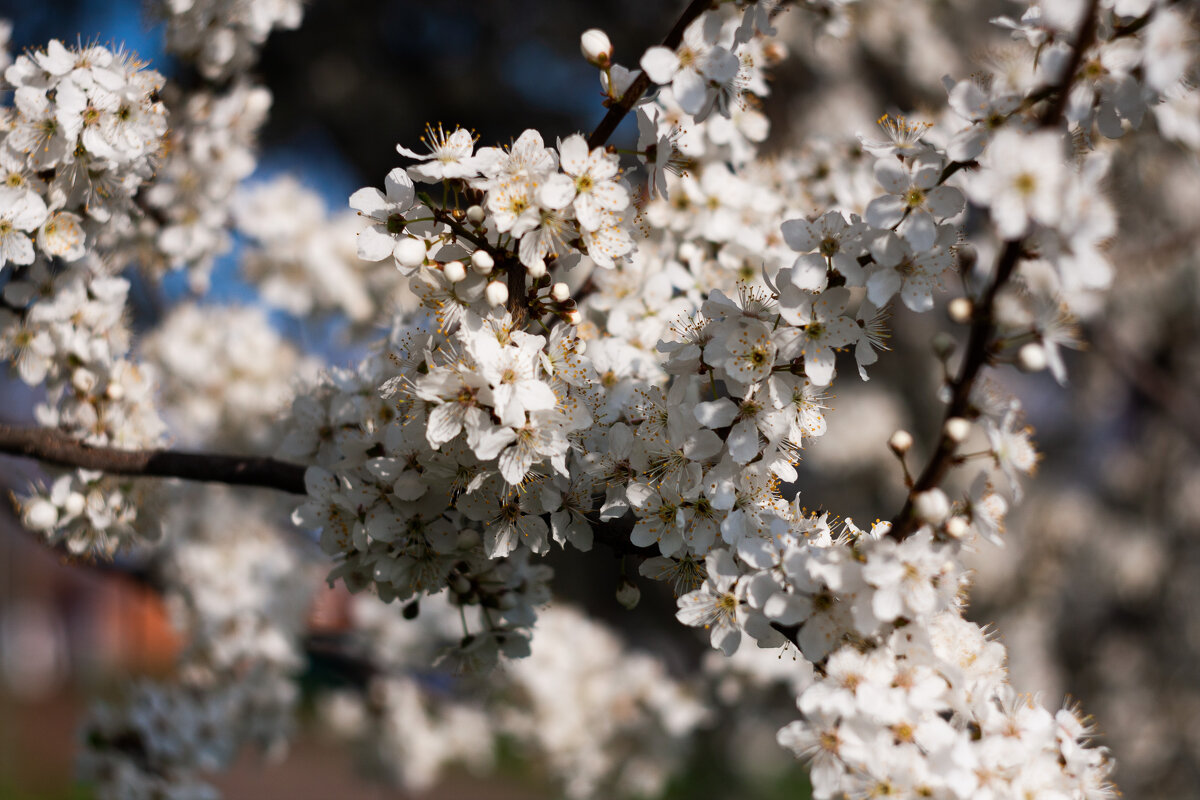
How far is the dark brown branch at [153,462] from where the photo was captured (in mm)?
1868

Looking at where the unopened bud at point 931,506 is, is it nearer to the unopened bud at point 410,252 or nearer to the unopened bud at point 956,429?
the unopened bud at point 956,429

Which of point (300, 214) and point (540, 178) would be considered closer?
point (540, 178)

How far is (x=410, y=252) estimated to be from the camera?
1.50 meters

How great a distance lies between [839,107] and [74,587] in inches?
715

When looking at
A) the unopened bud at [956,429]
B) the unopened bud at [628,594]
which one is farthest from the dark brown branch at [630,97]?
the unopened bud at [628,594]

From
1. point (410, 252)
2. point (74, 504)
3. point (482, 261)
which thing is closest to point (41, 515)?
point (74, 504)

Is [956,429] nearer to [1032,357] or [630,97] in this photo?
[1032,357]

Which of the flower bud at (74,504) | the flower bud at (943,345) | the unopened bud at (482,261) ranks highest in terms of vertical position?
the flower bud at (74,504)

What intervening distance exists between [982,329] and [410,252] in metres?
0.93

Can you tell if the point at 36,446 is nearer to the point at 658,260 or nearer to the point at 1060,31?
the point at 658,260

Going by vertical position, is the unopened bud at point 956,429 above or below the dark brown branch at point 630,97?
below

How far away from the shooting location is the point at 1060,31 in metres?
1.44

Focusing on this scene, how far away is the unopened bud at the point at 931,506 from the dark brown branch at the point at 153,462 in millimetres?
1247

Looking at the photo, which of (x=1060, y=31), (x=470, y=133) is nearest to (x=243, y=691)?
Answer: (x=470, y=133)
